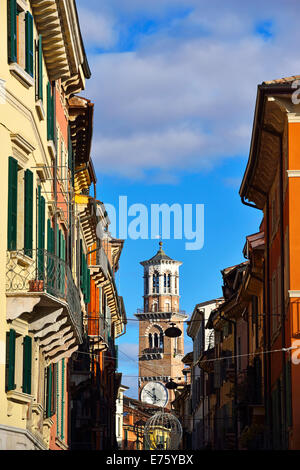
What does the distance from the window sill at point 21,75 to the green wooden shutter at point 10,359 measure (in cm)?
543

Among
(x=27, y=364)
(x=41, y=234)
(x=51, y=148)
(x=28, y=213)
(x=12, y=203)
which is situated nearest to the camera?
(x=12, y=203)

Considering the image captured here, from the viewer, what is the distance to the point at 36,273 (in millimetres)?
23891

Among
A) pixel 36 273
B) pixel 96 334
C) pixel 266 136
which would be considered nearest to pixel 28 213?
pixel 36 273

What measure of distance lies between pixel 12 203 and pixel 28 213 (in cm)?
153

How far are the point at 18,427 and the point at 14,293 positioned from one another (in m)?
3.36

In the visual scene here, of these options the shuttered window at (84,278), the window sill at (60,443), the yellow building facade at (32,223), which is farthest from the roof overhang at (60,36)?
the shuttered window at (84,278)

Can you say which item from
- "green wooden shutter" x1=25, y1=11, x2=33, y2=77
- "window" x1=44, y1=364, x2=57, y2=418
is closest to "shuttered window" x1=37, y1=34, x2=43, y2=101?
"green wooden shutter" x1=25, y1=11, x2=33, y2=77

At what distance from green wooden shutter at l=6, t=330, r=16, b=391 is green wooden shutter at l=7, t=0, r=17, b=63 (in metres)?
5.72

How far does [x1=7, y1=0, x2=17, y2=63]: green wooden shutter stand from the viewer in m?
23.0

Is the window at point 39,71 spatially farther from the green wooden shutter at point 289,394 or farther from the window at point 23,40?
the green wooden shutter at point 289,394

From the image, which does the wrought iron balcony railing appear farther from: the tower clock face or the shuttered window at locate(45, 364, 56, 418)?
the tower clock face

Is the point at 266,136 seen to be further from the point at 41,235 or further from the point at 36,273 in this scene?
the point at 36,273

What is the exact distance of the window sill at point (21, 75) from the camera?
2350cm

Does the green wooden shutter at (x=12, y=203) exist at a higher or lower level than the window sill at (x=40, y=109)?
lower
